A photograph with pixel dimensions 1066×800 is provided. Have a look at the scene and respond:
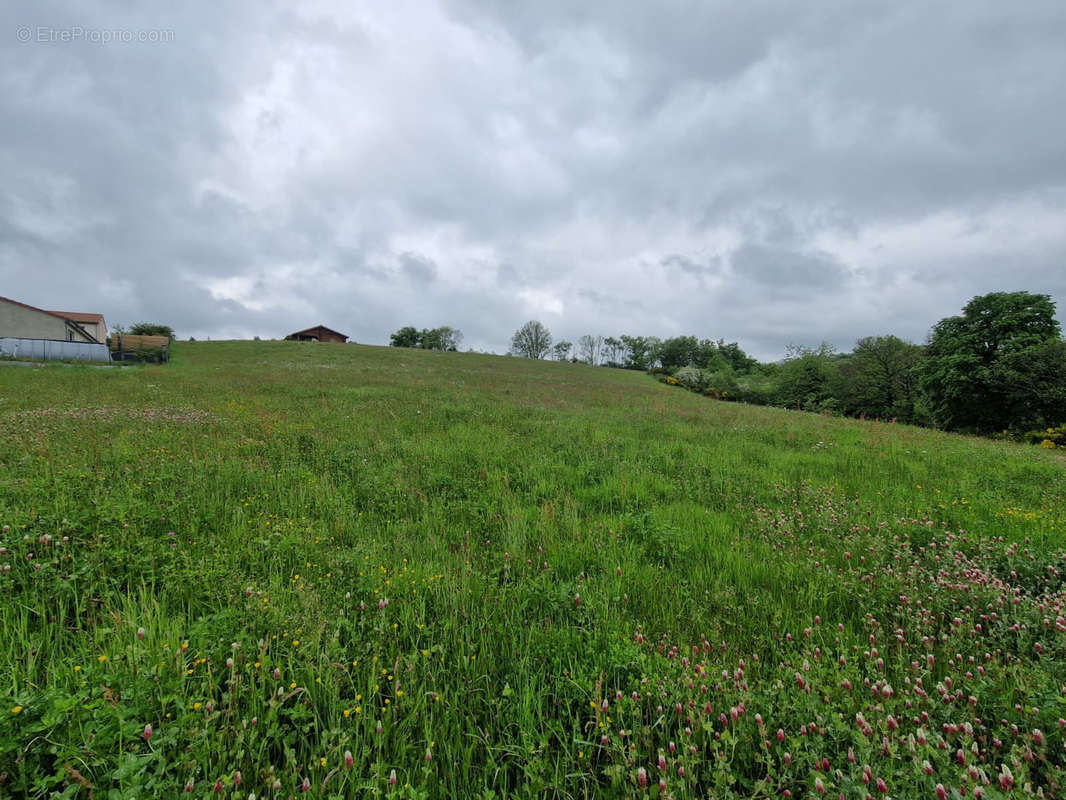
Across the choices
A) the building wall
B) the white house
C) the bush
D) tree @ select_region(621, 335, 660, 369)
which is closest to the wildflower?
Result: the bush

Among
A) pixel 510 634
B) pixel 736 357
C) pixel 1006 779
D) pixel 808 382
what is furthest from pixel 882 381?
pixel 736 357

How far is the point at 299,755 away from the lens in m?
1.99

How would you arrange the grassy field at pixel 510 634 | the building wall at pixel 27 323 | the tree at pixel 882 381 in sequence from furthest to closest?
the building wall at pixel 27 323
the tree at pixel 882 381
the grassy field at pixel 510 634

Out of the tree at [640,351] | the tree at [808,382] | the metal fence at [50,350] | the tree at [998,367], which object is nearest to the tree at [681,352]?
the tree at [640,351]

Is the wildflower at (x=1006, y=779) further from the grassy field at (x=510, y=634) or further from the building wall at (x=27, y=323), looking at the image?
the building wall at (x=27, y=323)

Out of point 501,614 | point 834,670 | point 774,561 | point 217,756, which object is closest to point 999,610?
point 774,561

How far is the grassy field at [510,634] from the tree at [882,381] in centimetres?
3835

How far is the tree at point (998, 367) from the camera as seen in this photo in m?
23.0

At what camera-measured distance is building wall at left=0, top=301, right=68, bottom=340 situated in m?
37.7

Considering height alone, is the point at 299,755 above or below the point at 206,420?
below

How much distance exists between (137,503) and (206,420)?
20.5ft

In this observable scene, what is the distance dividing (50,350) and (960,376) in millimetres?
68845

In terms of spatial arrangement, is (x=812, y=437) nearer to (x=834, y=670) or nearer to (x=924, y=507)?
(x=924, y=507)

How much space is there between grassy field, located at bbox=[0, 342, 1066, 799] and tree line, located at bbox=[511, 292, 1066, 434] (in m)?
28.7
